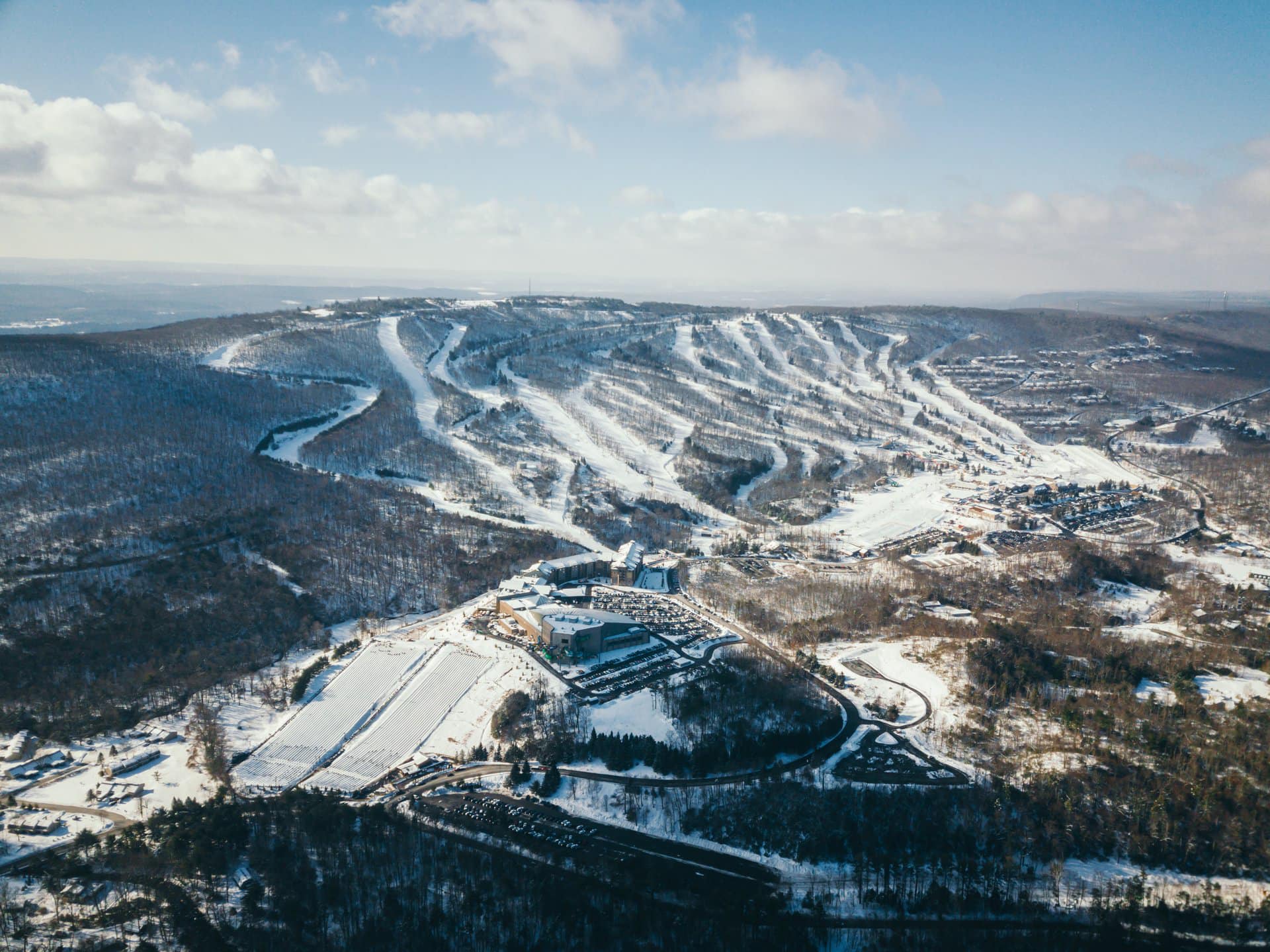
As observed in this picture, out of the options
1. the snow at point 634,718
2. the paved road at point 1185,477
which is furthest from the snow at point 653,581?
the paved road at point 1185,477

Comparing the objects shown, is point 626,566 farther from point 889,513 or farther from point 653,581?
point 889,513

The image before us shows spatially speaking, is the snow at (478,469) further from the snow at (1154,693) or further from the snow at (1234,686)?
the snow at (1234,686)

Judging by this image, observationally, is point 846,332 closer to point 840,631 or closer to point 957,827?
point 840,631

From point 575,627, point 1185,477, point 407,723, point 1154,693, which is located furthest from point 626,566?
point 1185,477

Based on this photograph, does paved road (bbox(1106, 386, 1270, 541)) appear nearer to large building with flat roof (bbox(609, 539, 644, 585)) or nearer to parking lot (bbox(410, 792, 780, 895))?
large building with flat roof (bbox(609, 539, 644, 585))

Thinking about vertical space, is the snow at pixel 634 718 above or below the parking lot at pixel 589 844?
above

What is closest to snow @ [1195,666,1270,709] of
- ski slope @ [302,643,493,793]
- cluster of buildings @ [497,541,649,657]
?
cluster of buildings @ [497,541,649,657]
